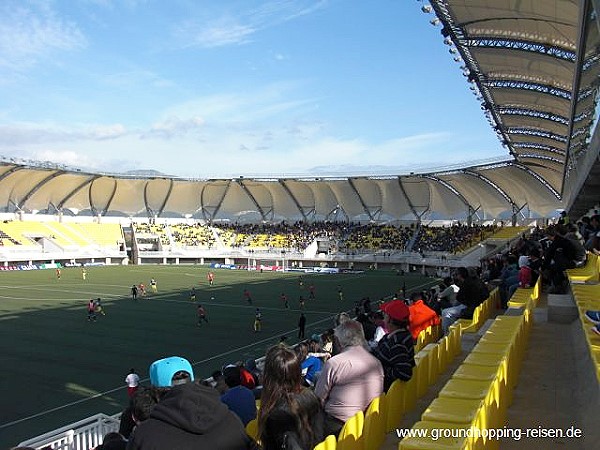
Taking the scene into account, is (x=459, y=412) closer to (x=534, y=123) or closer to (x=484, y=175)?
(x=534, y=123)

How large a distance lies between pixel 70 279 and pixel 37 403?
35.9m

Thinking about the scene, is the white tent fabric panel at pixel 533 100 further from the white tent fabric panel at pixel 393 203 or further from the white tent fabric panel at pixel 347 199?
the white tent fabric panel at pixel 347 199

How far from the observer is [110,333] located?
22.3 m

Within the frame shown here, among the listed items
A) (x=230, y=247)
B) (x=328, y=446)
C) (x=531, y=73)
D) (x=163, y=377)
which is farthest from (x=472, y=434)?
(x=230, y=247)

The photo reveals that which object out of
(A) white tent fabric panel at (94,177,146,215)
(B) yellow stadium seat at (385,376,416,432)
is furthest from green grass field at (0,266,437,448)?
(A) white tent fabric panel at (94,177,146,215)

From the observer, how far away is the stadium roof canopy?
1738 centimetres

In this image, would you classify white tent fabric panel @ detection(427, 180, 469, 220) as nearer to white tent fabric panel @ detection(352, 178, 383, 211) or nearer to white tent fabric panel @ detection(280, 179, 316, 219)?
white tent fabric panel @ detection(352, 178, 383, 211)

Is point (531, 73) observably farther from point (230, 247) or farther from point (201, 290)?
point (230, 247)

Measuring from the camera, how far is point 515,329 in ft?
22.7

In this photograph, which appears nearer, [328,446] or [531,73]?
[328,446]

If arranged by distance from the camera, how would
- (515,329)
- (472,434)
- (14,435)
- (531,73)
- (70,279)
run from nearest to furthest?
1. (472,434)
2. (515,329)
3. (14,435)
4. (531,73)
5. (70,279)

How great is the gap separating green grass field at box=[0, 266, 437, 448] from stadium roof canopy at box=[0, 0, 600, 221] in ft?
43.5

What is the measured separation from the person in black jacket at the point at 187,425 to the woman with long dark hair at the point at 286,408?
82cm

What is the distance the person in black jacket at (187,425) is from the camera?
7.95ft
